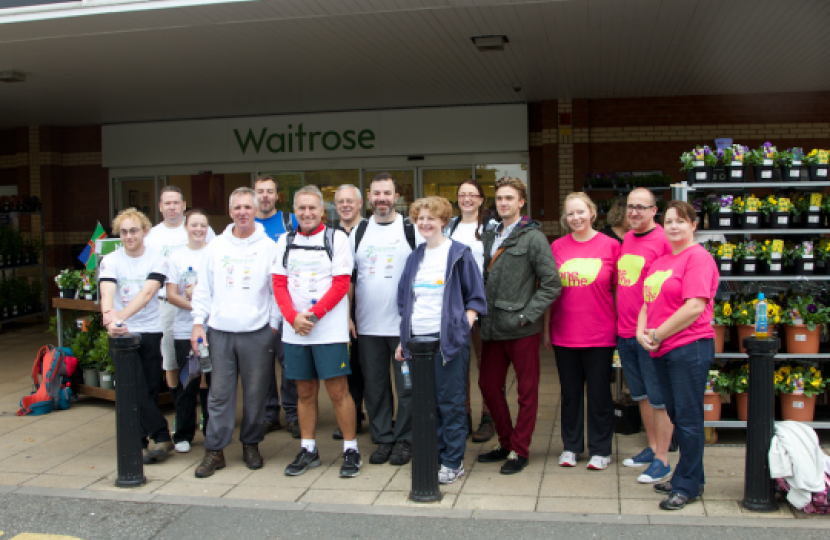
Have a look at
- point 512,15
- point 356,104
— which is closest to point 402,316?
point 512,15

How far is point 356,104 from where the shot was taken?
12000 mm

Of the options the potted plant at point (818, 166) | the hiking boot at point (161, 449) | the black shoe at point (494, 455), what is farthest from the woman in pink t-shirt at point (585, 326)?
the hiking boot at point (161, 449)

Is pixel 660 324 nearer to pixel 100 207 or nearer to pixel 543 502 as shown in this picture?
pixel 543 502

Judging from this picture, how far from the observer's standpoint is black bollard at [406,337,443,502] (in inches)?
167

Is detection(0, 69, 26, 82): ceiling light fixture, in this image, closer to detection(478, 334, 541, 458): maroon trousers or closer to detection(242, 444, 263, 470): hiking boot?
detection(242, 444, 263, 470): hiking boot

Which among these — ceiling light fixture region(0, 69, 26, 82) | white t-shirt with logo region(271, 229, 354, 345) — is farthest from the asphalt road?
ceiling light fixture region(0, 69, 26, 82)

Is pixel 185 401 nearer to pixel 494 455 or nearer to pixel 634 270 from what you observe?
pixel 494 455

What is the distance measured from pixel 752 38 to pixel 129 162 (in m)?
10.6

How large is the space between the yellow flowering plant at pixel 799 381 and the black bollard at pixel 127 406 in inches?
175

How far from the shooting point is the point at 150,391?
5.46 meters

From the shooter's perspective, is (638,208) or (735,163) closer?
(638,208)

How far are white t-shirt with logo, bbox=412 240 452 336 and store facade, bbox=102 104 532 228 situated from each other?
7.67 metres

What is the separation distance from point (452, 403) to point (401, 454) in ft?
2.27

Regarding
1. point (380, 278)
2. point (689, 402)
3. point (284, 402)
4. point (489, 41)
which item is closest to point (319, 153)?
point (489, 41)
